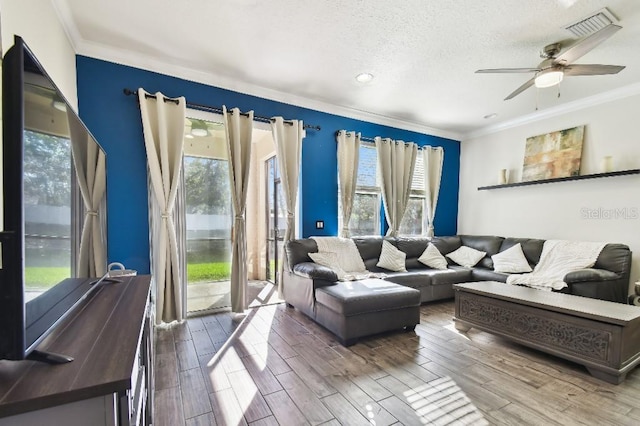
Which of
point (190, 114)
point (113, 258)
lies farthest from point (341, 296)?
point (190, 114)

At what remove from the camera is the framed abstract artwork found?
3.87m

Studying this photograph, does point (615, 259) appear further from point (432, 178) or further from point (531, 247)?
point (432, 178)

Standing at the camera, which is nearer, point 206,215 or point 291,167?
point 206,215

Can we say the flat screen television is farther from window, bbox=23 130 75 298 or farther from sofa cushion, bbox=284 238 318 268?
sofa cushion, bbox=284 238 318 268

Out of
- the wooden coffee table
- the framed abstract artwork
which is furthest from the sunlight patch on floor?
the framed abstract artwork

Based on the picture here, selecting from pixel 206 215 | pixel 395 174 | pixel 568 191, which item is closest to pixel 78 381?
pixel 206 215

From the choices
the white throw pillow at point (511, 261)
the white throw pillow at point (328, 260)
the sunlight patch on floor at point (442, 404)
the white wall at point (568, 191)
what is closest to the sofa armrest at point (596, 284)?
the white wall at point (568, 191)

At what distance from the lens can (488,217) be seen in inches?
197

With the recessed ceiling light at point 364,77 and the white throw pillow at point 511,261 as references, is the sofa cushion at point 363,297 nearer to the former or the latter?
the white throw pillow at point 511,261

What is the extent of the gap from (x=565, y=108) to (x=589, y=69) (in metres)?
2.05

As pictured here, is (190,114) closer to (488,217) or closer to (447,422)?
(447,422)

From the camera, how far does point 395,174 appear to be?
4.58 meters

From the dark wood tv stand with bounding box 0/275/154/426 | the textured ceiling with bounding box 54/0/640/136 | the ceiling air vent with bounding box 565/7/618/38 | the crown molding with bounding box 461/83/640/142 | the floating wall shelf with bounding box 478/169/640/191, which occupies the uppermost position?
the textured ceiling with bounding box 54/0/640/136

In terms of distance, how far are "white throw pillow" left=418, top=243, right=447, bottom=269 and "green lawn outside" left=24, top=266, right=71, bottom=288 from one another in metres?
4.11
